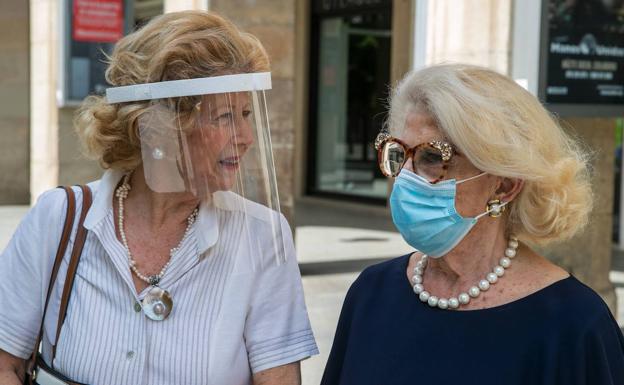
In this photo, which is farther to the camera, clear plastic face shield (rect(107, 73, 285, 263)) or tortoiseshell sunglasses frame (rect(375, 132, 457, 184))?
clear plastic face shield (rect(107, 73, 285, 263))

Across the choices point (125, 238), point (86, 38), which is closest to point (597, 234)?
point (125, 238)

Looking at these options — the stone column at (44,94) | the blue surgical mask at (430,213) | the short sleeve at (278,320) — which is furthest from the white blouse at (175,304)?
the stone column at (44,94)

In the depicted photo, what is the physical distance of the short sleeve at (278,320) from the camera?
2.31 meters

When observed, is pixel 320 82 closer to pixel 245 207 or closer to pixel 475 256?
pixel 245 207

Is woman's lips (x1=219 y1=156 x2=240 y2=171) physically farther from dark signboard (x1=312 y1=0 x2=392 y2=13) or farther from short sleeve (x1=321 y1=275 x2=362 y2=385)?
dark signboard (x1=312 y1=0 x2=392 y2=13)

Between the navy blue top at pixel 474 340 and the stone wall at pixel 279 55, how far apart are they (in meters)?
4.61

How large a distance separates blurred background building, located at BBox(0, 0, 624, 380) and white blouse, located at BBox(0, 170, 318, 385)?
3.69 ft

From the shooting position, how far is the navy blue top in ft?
6.45

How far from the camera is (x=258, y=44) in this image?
7.77 ft

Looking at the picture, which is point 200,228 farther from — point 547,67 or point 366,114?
point 366,114

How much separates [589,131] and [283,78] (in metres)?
2.30

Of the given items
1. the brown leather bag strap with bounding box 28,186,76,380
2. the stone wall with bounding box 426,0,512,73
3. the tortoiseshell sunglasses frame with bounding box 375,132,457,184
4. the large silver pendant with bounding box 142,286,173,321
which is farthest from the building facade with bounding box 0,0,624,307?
the large silver pendant with bounding box 142,286,173,321

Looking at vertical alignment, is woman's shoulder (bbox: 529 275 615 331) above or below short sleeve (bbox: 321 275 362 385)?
above

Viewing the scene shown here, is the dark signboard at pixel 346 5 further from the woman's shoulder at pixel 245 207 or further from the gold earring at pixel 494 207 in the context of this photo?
the gold earring at pixel 494 207
